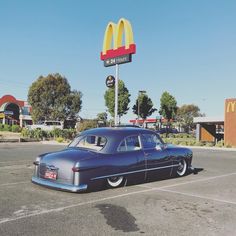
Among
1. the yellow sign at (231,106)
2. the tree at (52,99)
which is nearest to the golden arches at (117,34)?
the yellow sign at (231,106)

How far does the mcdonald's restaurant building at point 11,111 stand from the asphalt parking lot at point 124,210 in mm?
65975

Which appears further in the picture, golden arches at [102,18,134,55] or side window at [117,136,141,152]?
golden arches at [102,18,134,55]

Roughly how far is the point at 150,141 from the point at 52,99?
2107 inches

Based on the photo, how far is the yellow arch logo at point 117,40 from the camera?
18.0 meters

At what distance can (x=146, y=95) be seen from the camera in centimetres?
5484

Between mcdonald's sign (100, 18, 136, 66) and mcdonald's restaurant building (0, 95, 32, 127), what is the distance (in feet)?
182

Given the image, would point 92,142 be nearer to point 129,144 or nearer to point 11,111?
point 129,144

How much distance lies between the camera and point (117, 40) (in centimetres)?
1866

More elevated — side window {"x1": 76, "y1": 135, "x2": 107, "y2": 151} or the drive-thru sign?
the drive-thru sign

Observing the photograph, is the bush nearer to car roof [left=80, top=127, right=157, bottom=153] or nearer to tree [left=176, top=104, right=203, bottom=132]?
car roof [left=80, top=127, right=157, bottom=153]

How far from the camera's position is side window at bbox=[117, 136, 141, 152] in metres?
8.68

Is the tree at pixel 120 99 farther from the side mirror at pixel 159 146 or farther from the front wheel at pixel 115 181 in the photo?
the front wheel at pixel 115 181

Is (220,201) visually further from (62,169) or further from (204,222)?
(62,169)

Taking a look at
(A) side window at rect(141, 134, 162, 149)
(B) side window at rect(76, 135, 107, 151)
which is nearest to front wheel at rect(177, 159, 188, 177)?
(A) side window at rect(141, 134, 162, 149)
